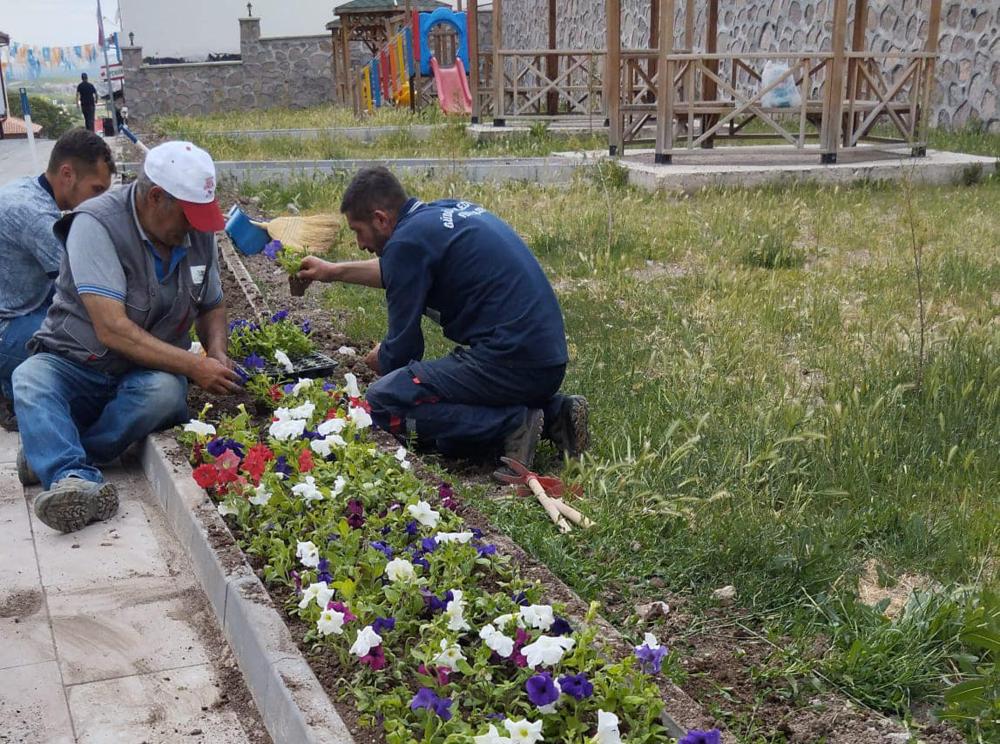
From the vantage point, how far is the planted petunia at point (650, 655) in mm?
2639

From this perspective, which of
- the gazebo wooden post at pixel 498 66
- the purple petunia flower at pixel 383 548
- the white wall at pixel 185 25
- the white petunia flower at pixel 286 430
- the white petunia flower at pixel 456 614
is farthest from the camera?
the white wall at pixel 185 25

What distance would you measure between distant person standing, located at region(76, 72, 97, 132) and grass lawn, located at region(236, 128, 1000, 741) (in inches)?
899

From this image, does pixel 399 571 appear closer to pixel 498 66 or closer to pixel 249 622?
pixel 249 622

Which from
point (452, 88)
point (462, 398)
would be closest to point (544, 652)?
point (462, 398)

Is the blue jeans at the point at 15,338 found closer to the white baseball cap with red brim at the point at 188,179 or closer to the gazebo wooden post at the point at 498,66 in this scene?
the white baseball cap with red brim at the point at 188,179

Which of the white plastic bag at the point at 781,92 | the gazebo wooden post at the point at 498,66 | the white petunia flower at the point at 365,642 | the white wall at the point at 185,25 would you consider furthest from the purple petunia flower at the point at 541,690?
the white wall at the point at 185,25

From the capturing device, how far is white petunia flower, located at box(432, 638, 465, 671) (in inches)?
103

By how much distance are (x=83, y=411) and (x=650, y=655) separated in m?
2.93

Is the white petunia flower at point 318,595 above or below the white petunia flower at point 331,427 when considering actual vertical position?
below

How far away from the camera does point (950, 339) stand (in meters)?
5.13

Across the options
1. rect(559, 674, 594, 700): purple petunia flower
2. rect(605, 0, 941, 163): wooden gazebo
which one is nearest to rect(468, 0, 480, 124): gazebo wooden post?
rect(605, 0, 941, 163): wooden gazebo

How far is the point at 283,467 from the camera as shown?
3904mm

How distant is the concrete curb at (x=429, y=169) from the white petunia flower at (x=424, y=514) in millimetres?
8697

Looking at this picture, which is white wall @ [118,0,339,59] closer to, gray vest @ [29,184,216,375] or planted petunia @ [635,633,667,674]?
gray vest @ [29,184,216,375]
